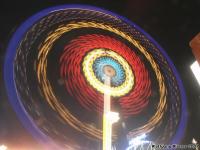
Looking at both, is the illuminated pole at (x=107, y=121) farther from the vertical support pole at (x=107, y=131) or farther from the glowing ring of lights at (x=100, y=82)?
the glowing ring of lights at (x=100, y=82)

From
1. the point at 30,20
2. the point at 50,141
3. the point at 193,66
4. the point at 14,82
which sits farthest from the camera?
the point at 30,20

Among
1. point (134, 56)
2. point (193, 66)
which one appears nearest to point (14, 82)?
point (134, 56)

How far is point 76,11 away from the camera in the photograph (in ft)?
63.2

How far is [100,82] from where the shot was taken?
18812mm

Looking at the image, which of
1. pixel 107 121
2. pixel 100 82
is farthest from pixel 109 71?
pixel 107 121

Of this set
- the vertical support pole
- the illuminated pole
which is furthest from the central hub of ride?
the vertical support pole

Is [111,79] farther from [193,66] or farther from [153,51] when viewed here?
[193,66]

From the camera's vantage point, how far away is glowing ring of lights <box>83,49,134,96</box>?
18.7 meters

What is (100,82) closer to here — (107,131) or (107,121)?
(107,121)

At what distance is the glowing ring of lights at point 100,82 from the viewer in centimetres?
1867

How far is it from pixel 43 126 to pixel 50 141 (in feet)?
3.23

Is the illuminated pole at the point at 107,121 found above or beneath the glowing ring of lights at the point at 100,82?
beneath

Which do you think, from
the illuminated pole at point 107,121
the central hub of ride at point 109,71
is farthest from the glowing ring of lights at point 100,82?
the central hub of ride at point 109,71

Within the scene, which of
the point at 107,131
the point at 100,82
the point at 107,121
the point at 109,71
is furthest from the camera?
the point at 109,71
